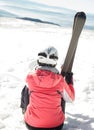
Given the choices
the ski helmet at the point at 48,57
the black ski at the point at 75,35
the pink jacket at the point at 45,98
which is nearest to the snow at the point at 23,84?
the pink jacket at the point at 45,98

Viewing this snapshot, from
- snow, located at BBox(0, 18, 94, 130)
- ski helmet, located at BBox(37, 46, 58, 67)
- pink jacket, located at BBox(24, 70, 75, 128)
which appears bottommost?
snow, located at BBox(0, 18, 94, 130)

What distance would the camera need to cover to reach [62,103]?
537 cm

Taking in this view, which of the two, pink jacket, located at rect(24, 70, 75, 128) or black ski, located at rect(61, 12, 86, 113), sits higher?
black ski, located at rect(61, 12, 86, 113)

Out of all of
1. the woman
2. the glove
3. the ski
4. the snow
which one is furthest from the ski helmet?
the snow

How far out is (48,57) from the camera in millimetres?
4992

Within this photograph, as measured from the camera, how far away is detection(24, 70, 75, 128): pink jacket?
16.1 feet

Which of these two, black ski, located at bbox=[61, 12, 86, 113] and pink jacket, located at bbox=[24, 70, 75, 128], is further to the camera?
black ski, located at bbox=[61, 12, 86, 113]

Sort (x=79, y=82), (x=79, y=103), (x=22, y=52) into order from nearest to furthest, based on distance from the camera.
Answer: (x=79, y=103) < (x=79, y=82) < (x=22, y=52)

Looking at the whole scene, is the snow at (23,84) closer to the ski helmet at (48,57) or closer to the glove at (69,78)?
the glove at (69,78)

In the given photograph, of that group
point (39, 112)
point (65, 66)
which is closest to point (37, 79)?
point (39, 112)

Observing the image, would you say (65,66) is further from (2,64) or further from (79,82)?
(2,64)

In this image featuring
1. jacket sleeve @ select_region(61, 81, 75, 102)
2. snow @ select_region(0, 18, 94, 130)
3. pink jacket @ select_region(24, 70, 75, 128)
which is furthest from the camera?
snow @ select_region(0, 18, 94, 130)

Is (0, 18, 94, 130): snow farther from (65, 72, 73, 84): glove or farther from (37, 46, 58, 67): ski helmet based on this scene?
(37, 46, 58, 67): ski helmet

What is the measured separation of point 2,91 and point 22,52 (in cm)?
479
